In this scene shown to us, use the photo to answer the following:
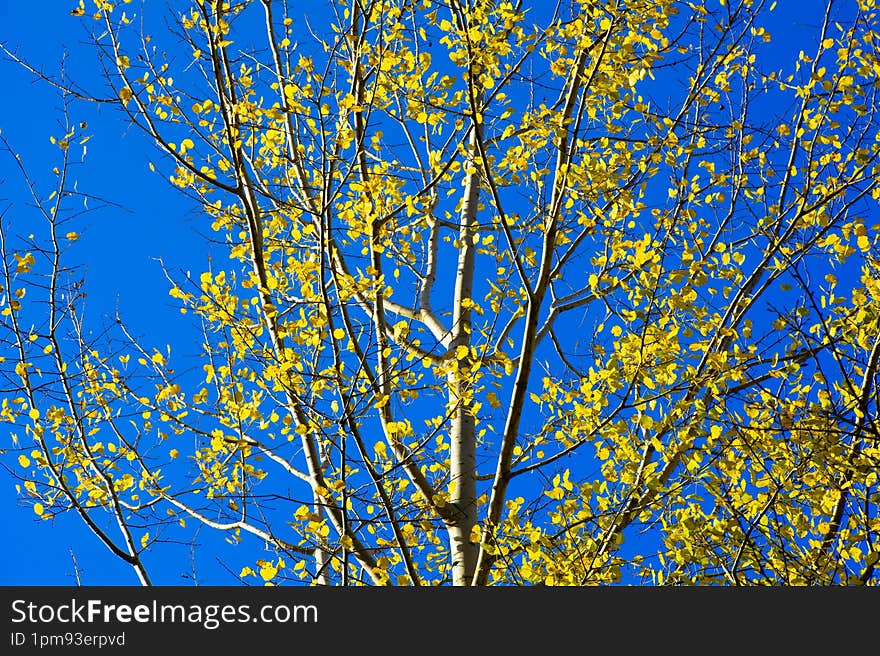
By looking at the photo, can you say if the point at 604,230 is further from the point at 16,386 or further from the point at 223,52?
the point at 16,386

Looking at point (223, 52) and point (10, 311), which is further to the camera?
point (10, 311)

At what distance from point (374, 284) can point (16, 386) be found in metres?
2.50

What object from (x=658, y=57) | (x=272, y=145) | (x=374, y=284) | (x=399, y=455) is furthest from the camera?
(x=272, y=145)

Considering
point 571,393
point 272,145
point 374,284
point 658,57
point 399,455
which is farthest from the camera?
point 272,145

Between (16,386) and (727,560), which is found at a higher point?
(16,386)

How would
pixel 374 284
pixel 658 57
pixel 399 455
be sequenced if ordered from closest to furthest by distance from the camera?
1. pixel 374 284
2. pixel 658 57
3. pixel 399 455

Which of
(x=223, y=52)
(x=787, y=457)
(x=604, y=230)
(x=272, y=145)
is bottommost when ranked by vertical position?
(x=787, y=457)

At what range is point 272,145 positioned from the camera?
17.8 feet

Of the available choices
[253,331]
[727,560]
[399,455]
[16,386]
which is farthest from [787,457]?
[16,386]

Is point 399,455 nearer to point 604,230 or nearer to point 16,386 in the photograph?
point 604,230

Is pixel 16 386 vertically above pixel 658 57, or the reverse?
pixel 658 57

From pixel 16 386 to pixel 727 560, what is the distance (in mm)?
4074

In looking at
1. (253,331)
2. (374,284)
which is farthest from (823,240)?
(253,331)

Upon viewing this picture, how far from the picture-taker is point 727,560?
4258 millimetres
